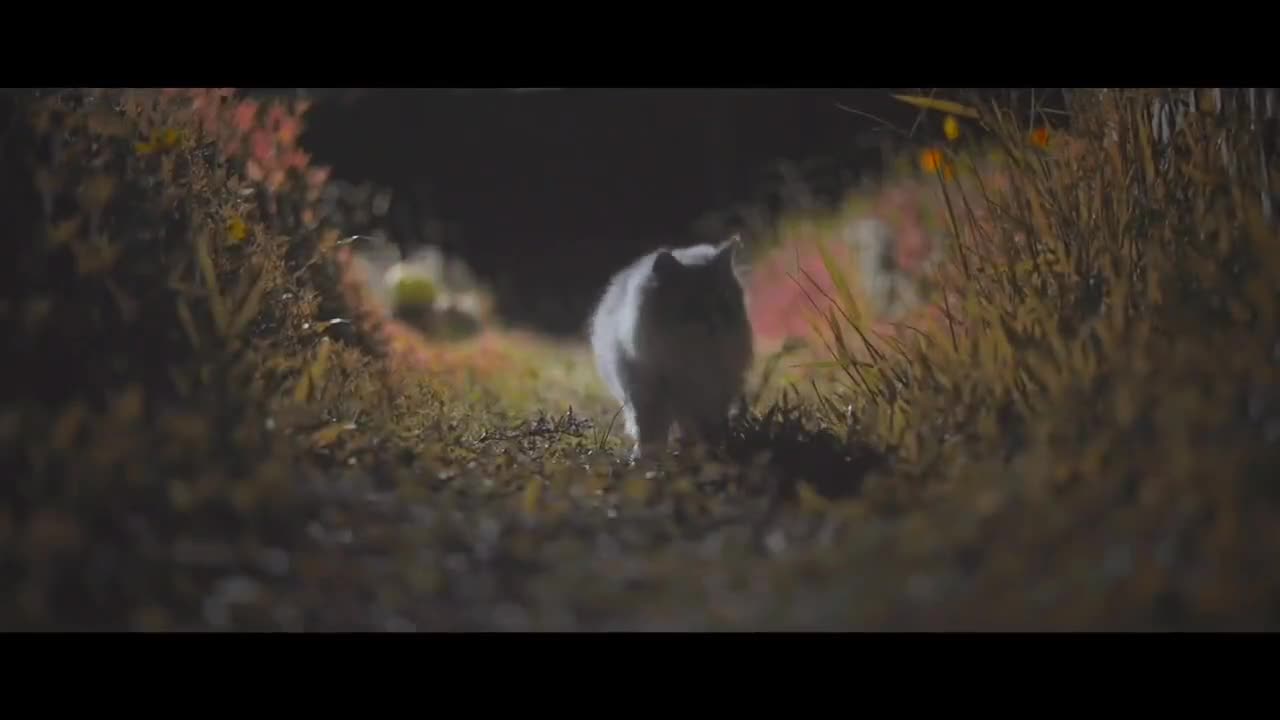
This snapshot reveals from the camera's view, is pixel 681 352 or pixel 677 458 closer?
pixel 677 458

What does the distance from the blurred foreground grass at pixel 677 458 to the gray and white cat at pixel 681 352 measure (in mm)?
240

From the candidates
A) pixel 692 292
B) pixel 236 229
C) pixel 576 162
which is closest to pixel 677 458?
pixel 692 292

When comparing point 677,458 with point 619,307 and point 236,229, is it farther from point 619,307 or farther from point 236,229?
point 236,229

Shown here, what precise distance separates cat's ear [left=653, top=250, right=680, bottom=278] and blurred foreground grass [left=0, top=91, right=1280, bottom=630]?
24.1 inches

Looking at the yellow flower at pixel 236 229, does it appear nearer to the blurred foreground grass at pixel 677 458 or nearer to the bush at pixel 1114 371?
the blurred foreground grass at pixel 677 458

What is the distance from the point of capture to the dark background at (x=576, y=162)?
402cm

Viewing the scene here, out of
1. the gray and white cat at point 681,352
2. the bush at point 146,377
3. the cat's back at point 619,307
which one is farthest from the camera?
the cat's back at point 619,307

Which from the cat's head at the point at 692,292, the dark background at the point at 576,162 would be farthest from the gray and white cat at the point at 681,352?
the dark background at the point at 576,162

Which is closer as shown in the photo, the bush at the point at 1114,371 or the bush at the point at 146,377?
the bush at the point at 1114,371

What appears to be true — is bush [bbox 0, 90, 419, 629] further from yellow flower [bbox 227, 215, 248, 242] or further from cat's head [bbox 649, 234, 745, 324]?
cat's head [bbox 649, 234, 745, 324]

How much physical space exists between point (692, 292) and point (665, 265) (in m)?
0.13

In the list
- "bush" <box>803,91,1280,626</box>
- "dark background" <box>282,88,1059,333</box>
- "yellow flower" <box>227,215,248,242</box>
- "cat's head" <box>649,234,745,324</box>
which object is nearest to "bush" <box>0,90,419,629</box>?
"yellow flower" <box>227,215,248,242</box>

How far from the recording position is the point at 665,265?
325 cm

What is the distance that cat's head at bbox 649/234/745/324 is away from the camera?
320cm
